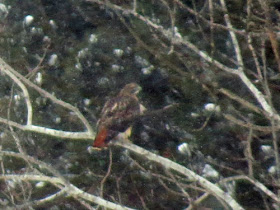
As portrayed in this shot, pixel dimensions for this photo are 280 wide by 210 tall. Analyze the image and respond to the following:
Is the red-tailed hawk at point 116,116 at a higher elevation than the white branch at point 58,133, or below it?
below

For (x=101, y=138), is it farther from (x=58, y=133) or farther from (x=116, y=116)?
(x=58, y=133)

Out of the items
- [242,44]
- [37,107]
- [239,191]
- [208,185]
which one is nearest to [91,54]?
[37,107]

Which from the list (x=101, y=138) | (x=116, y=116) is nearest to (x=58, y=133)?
(x=101, y=138)

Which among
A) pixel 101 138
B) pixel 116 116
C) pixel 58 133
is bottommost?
pixel 116 116

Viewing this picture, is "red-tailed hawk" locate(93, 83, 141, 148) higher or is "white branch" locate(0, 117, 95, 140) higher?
"white branch" locate(0, 117, 95, 140)

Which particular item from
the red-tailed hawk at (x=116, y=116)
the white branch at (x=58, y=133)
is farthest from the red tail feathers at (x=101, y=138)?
the white branch at (x=58, y=133)

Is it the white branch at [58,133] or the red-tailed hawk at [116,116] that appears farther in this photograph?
the red-tailed hawk at [116,116]

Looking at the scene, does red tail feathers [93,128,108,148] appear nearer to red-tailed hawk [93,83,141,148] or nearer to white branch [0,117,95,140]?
red-tailed hawk [93,83,141,148]

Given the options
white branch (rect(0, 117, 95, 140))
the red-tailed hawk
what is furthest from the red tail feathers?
white branch (rect(0, 117, 95, 140))

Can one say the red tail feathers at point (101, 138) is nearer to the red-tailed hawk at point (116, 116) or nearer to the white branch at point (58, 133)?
the red-tailed hawk at point (116, 116)
